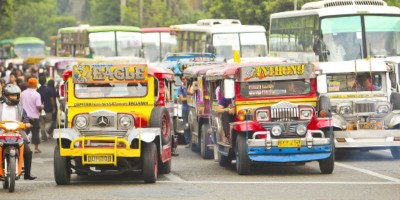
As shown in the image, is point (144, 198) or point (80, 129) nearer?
point (144, 198)

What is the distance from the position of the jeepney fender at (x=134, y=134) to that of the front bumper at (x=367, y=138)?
6284 millimetres

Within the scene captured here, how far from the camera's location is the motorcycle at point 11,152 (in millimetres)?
17875

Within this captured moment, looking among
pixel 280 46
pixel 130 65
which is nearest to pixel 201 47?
pixel 280 46

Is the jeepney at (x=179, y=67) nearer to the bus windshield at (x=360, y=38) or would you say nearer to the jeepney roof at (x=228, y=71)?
the jeepney roof at (x=228, y=71)

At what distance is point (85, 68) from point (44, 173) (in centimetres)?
266

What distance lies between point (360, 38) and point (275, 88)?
1191 centimetres

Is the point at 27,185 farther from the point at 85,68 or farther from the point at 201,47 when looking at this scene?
the point at 201,47

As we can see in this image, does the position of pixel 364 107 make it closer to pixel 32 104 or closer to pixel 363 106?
pixel 363 106

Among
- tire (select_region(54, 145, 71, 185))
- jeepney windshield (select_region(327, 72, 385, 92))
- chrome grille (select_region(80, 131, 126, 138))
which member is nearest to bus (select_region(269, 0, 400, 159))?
jeepney windshield (select_region(327, 72, 385, 92))

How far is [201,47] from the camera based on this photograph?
161 feet

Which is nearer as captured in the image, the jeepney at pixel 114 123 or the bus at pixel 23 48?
the jeepney at pixel 114 123

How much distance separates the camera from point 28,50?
106 meters

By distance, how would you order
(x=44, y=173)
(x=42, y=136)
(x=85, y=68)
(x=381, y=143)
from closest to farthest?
(x=85, y=68), (x=44, y=173), (x=381, y=143), (x=42, y=136)

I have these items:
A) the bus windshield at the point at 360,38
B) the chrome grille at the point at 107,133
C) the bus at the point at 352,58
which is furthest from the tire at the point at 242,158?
the bus windshield at the point at 360,38
